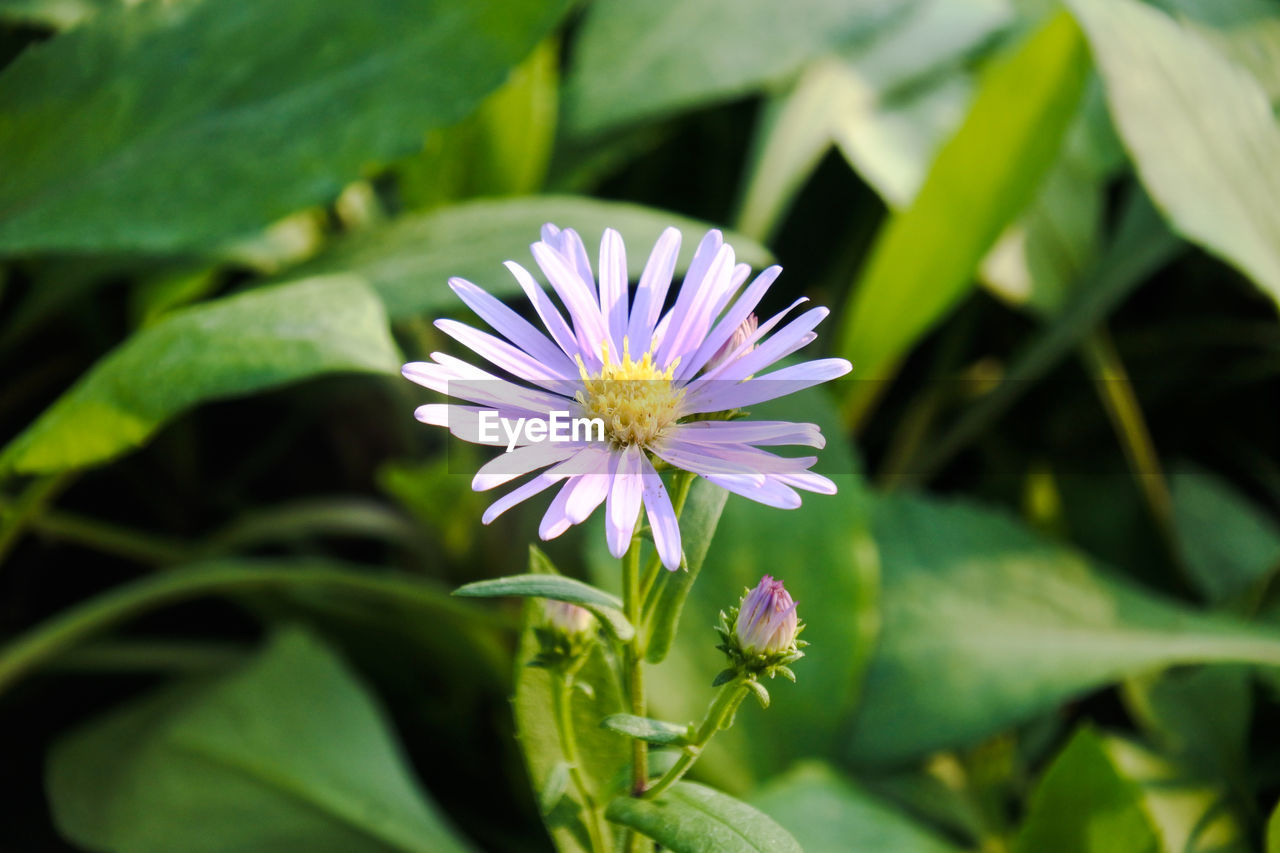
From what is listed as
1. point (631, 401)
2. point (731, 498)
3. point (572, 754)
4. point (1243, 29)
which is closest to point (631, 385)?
point (631, 401)

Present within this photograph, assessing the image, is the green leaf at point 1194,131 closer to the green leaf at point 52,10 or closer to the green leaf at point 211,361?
the green leaf at point 211,361

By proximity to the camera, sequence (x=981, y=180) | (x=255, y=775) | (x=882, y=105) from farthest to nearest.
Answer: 1. (x=882, y=105)
2. (x=981, y=180)
3. (x=255, y=775)

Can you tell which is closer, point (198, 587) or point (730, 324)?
point (730, 324)

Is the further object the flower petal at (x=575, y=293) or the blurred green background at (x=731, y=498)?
the blurred green background at (x=731, y=498)

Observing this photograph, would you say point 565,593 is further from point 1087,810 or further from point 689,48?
point 689,48

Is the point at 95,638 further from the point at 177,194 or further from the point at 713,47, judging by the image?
the point at 713,47

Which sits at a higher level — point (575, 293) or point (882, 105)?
point (882, 105)

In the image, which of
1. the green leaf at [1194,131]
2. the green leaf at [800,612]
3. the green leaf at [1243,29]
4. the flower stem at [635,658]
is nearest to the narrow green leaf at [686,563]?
the flower stem at [635,658]
